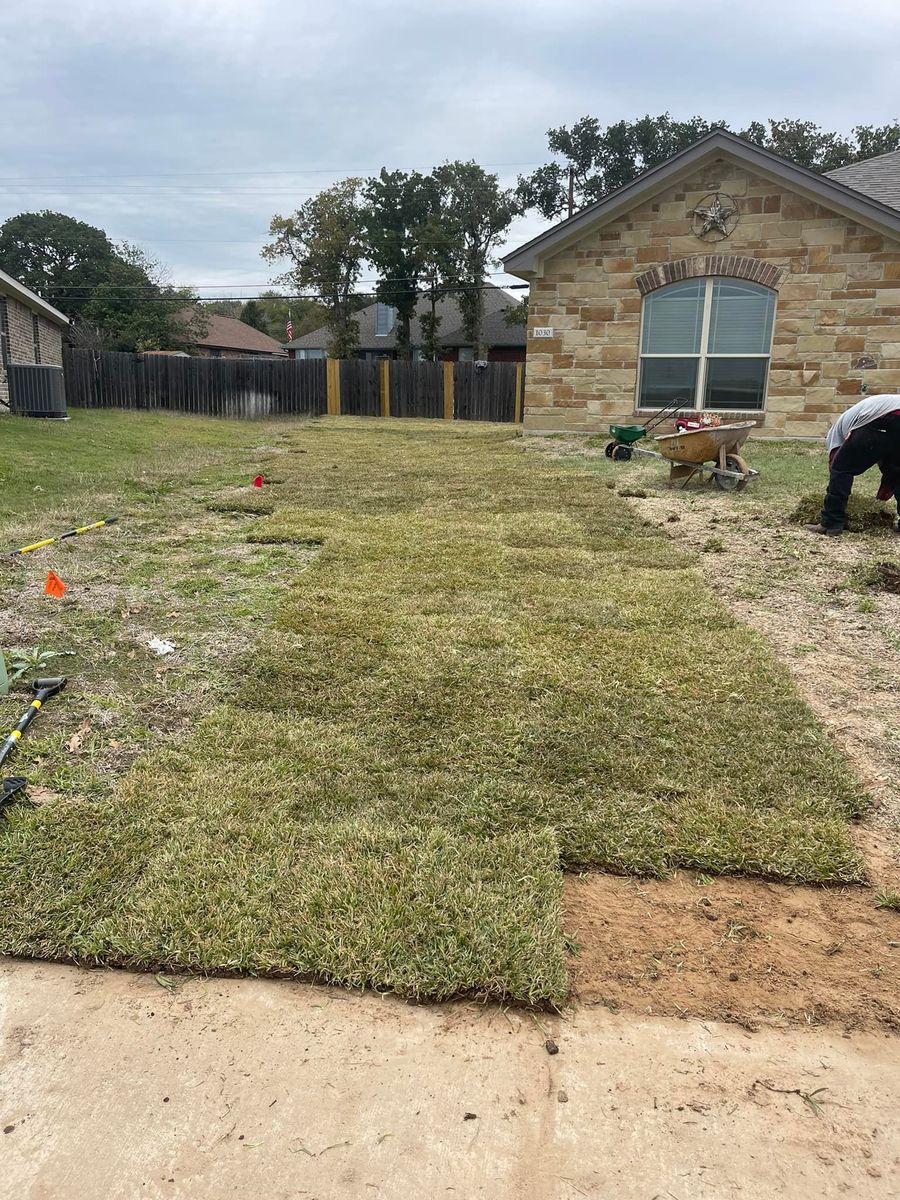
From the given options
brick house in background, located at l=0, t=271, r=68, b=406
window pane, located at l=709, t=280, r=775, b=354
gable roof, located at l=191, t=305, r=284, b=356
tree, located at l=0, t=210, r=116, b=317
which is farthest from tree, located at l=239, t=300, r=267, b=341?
window pane, located at l=709, t=280, r=775, b=354

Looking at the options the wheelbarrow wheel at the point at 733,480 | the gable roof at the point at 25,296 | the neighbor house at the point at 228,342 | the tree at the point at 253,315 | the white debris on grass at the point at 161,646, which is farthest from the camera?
the tree at the point at 253,315

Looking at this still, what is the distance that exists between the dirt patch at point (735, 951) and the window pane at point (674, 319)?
1364 cm

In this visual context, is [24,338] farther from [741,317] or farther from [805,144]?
[805,144]

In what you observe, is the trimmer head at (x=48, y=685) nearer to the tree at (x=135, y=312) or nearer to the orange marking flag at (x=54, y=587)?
the orange marking flag at (x=54, y=587)

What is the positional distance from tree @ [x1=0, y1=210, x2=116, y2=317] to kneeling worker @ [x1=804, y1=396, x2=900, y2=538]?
60494 millimetres

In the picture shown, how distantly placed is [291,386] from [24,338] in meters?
7.96

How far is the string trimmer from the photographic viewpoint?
2.75 m

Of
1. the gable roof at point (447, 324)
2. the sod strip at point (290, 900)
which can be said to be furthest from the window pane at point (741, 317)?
the gable roof at point (447, 324)

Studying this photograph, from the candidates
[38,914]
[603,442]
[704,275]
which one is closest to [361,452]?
[603,442]

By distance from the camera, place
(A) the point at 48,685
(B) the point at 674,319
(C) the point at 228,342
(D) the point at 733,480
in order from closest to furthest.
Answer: (A) the point at 48,685 < (D) the point at 733,480 < (B) the point at 674,319 < (C) the point at 228,342

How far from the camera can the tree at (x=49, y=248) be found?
56.8m

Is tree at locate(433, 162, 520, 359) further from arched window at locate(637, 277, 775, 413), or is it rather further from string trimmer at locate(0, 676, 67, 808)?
string trimmer at locate(0, 676, 67, 808)

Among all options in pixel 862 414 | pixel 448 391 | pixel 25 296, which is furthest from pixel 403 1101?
pixel 448 391

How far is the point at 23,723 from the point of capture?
3.18 metres
